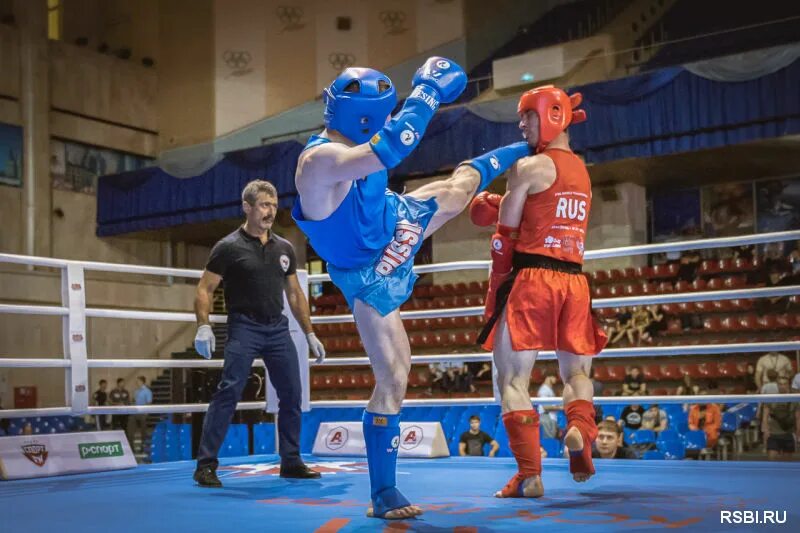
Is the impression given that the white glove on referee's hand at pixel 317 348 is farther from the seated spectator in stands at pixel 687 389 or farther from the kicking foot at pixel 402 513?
the seated spectator in stands at pixel 687 389

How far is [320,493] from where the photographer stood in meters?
3.09

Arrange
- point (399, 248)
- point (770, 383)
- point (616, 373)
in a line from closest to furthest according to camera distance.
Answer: point (399, 248) < point (770, 383) < point (616, 373)

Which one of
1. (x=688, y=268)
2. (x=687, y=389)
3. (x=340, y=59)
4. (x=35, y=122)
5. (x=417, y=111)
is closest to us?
(x=417, y=111)

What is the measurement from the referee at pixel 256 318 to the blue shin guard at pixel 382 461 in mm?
1192

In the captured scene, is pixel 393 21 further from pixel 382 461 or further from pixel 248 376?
pixel 382 461

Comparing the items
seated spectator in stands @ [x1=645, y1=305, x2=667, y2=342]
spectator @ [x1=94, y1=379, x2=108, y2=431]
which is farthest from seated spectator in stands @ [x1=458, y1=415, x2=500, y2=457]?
spectator @ [x1=94, y1=379, x2=108, y2=431]

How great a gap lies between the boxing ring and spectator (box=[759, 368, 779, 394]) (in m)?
4.05

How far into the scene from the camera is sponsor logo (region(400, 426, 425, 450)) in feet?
14.5

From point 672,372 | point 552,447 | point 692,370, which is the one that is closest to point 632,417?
A: point 552,447

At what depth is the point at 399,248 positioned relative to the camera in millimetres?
2629

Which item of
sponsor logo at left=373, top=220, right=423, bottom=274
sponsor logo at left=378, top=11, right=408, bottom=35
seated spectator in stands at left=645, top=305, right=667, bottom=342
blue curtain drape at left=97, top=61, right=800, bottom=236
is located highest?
sponsor logo at left=378, top=11, right=408, bottom=35

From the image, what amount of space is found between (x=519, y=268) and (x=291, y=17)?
12175mm

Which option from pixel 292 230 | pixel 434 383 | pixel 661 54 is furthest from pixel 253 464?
pixel 292 230

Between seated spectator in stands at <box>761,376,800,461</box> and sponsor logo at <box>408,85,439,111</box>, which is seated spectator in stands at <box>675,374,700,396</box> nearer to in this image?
seated spectator in stands at <box>761,376,800,461</box>
